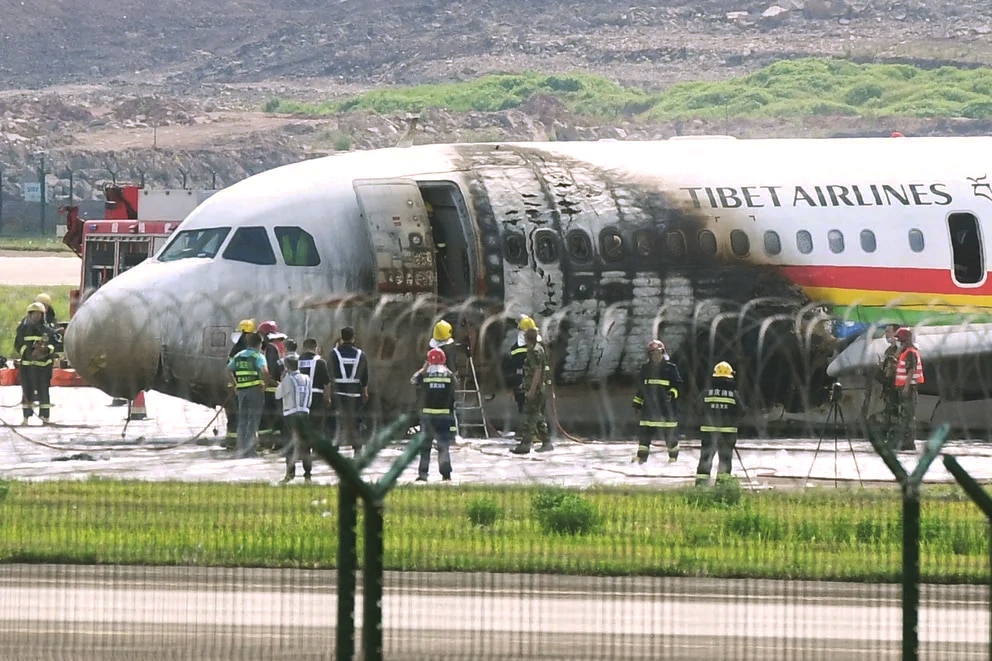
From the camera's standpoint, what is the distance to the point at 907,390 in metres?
27.4

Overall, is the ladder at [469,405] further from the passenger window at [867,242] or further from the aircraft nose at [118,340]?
the passenger window at [867,242]

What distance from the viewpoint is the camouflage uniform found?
90.0 feet

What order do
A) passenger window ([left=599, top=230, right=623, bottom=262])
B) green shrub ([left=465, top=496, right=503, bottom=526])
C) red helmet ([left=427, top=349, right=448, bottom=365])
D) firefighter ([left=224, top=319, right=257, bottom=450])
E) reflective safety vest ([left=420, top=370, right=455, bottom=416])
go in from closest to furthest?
green shrub ([left=465, top=496, right=503, bottom=526])
reflective safety vest ([left=420, top=370, right=455, bottom=416])
red helmet ([left=427, top=349, right=448, bottom=365])
firefighter ([left=224, top=319, right=257, bottom=450])
passenger window ([left=599, top=230, right=623, bottom=262])

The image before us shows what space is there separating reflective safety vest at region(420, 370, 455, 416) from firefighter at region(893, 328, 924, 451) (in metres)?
6.21

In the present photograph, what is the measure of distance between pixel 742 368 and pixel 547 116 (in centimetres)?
10812

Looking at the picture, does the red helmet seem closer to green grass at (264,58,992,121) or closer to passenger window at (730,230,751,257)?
passenger window at (730,230,751,257)

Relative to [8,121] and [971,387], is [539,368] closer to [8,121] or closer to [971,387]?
[971,387]

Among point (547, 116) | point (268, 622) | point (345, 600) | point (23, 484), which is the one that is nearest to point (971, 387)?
point (23, 484)

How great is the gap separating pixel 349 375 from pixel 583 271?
376 centimetres

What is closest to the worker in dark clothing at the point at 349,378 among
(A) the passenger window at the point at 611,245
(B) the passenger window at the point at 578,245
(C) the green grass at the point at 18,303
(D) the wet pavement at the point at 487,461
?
(D) the wet pavement at the point at 487,461

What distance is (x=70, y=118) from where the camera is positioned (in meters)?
139

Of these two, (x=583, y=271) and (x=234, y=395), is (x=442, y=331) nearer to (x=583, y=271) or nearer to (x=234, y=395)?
(x=583, y=271)

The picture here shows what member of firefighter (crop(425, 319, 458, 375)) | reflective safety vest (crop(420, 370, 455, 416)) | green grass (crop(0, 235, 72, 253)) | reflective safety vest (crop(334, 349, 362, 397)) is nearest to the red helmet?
reflective safety vest (crop(420, 370, 455, 416))

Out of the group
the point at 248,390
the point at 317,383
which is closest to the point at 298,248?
the point at 248,390
